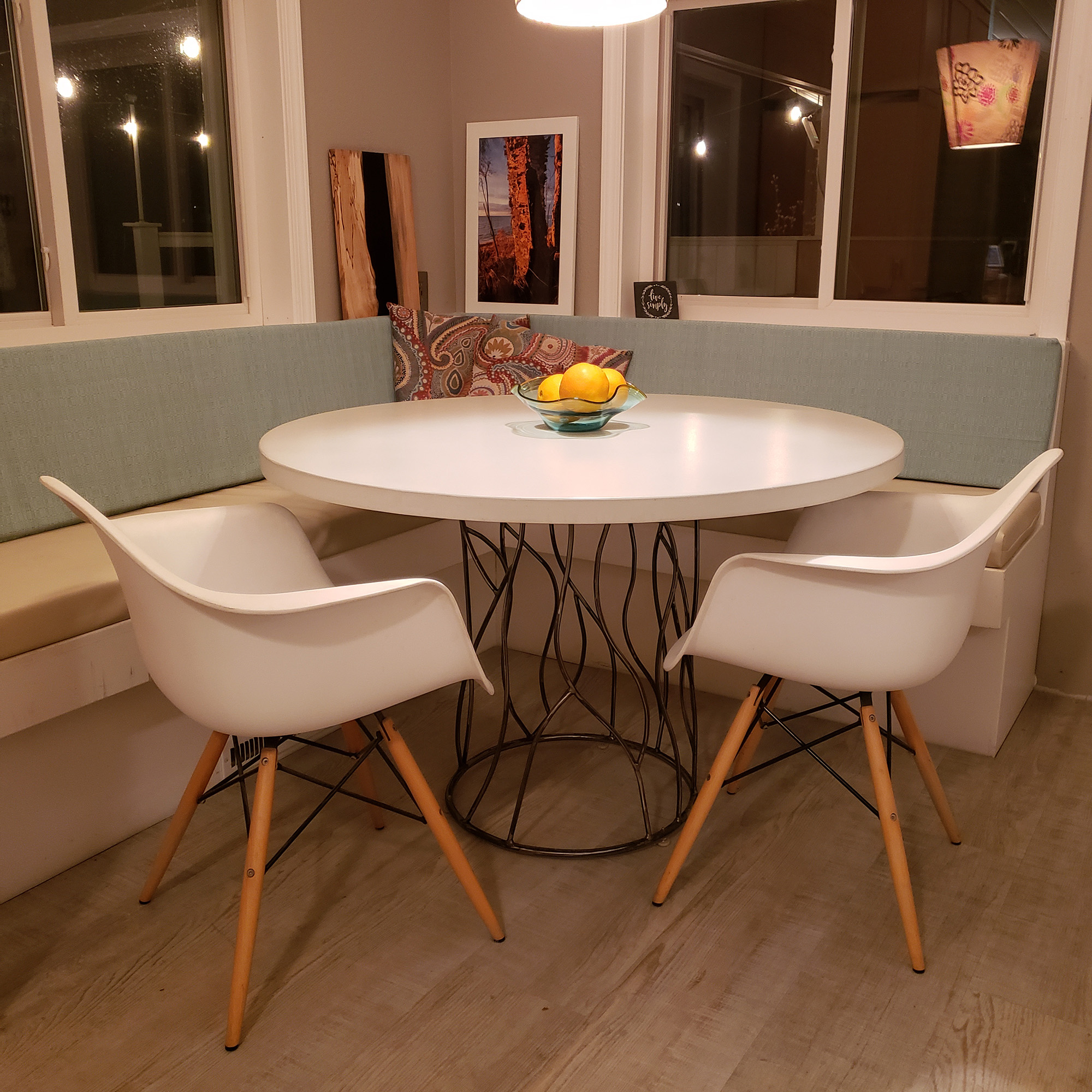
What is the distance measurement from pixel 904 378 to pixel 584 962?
6.19 feet

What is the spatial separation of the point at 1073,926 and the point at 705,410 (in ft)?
4.18

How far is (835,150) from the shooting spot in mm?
3377

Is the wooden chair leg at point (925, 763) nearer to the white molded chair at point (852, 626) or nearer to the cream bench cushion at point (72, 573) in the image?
the white molded chair at point (852, 626)

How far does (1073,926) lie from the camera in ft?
6.38

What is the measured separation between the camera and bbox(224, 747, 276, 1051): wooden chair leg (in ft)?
5.35

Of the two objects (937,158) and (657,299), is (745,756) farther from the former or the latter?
(937,158)

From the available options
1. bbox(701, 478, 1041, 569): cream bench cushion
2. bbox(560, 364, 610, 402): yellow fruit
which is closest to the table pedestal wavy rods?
bbox(701, 478, 1041, 569): cream bench cushion

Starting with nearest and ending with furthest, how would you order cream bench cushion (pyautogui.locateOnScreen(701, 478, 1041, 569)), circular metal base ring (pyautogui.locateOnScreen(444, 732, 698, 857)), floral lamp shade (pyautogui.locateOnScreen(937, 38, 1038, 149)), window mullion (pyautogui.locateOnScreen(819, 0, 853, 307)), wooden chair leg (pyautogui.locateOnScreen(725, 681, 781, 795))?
circular metal base ring (pyautogui.locateOnScreen(444, 732, 698, 857)), wooden chair leg (pyautogui.locateOnScreen(725, 681, 781, 795)), cream bench cushion (pyautogui.locateOnScreen(701, 478, 1041, 569)), floral lamp shade (pyautogui.locateOnScreen(937, 38, 1038, 149)), window mullion (pyautogui.locateOnScreen(819, 0, 853, 307))

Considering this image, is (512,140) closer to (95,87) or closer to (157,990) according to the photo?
(95,87)

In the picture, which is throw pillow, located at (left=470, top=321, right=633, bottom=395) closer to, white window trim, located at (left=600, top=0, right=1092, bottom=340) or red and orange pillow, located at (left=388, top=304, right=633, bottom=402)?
red and orange pillow, located at (left=388, top=304, right=633, bottom=402)

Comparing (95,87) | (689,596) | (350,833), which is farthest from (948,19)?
(350,833)

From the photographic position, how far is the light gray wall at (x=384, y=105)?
333cm

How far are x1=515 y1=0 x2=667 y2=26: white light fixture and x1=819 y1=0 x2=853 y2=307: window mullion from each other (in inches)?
49.4

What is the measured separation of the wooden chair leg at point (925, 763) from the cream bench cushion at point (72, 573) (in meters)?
1.31
